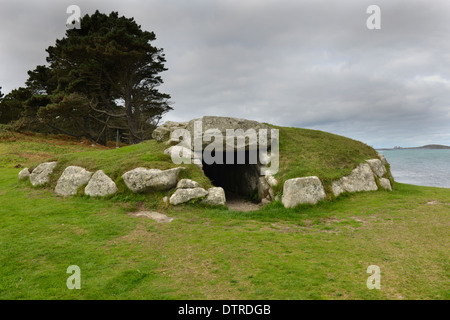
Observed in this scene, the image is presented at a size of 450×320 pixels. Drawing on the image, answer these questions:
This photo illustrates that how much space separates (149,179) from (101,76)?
26.8 metres

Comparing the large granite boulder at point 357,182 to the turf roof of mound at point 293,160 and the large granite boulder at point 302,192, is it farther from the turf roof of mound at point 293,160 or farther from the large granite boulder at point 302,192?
the large granite boulder at point 302,192

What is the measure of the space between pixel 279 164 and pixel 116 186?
29.8 feet

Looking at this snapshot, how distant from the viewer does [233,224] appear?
10.2 m

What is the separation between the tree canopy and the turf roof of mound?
16.7 meters

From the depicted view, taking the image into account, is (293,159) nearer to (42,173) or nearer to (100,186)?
(100,186)

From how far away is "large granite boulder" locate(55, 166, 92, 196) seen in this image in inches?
527

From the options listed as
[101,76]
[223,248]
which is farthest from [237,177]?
[101,76]

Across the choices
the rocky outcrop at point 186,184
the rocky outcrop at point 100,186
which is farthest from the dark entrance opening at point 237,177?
the rocky outcrop at point 100,186

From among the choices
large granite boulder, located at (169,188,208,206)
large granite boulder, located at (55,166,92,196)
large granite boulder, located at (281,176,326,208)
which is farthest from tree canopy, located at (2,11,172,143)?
large granite boulder, located at (281,176,326,208)

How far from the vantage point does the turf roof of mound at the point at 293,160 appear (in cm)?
1339

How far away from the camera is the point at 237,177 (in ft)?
65.2

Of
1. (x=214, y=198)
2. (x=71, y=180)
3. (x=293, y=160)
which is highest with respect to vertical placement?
(x=293, y=160)
